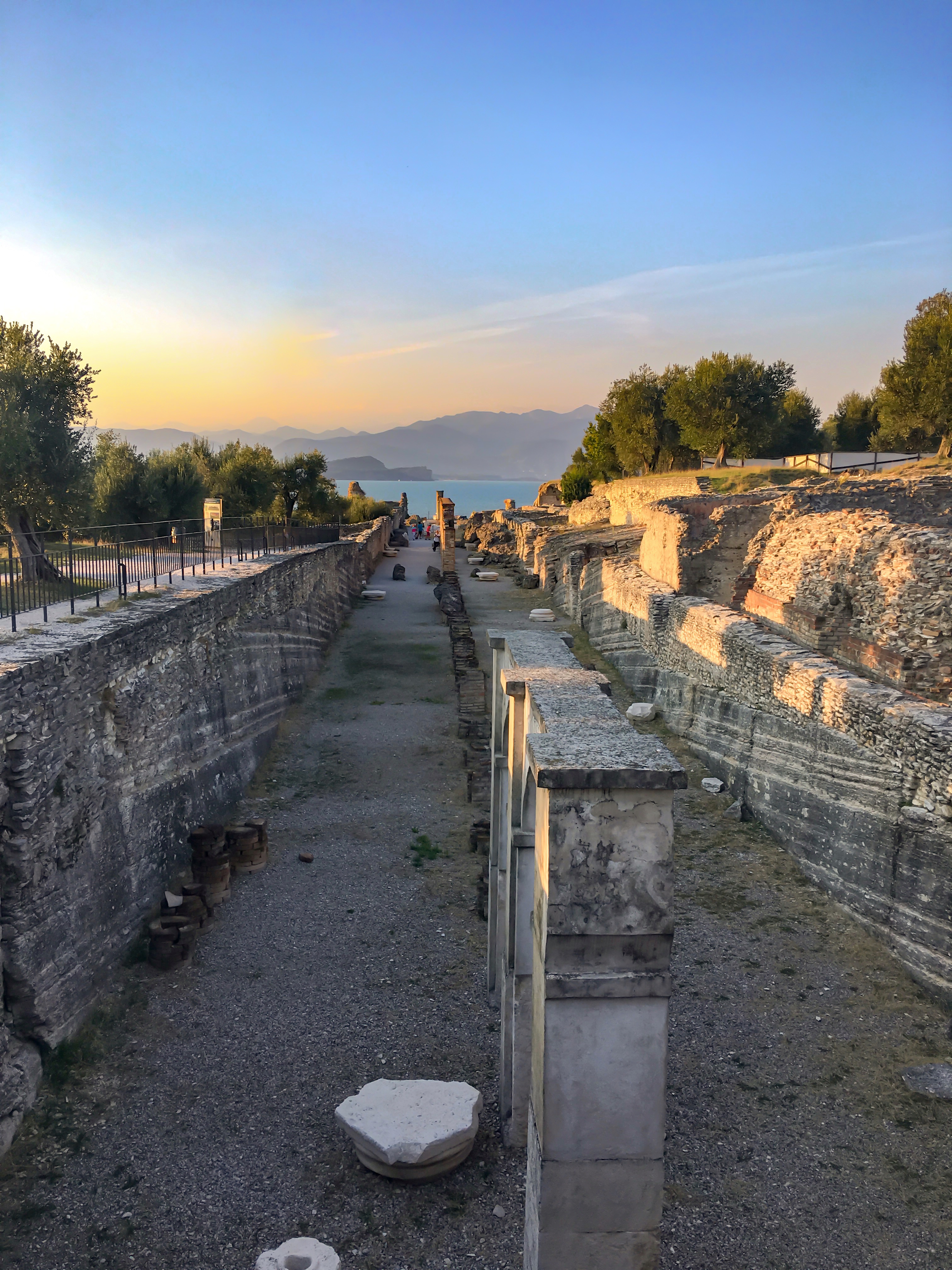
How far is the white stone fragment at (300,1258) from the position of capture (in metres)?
4.96

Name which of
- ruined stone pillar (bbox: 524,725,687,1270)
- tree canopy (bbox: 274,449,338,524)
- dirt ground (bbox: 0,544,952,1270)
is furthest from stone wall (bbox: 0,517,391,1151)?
tree canopy (bbox: 274,449,338,524)

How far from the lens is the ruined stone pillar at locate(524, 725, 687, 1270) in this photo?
4.46m

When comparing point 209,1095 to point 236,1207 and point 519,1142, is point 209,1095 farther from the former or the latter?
point 519,1142

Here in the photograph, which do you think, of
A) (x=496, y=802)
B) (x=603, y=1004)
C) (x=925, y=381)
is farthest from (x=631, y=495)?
(x=603, y=1004)

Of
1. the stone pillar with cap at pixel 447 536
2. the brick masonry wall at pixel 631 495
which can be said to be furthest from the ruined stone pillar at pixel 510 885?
the stone pillar with cap at pixel 447 536

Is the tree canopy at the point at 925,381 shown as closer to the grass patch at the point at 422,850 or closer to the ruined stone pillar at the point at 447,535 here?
the ruined stone pillar at the point at 447,535

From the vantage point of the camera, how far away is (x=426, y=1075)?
6789 millimetres

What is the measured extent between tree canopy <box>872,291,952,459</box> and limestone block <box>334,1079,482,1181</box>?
3285cm

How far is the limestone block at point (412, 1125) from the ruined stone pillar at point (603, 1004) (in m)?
1.19

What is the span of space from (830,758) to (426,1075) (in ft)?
18.8

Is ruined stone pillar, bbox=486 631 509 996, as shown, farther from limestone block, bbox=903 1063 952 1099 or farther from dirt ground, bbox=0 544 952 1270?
limestone block, bbox=903 1063 952 1099

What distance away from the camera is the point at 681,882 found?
972 cm

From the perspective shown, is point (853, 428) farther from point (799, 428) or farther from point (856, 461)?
point (856, 461)

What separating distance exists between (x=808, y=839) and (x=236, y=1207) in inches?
281
